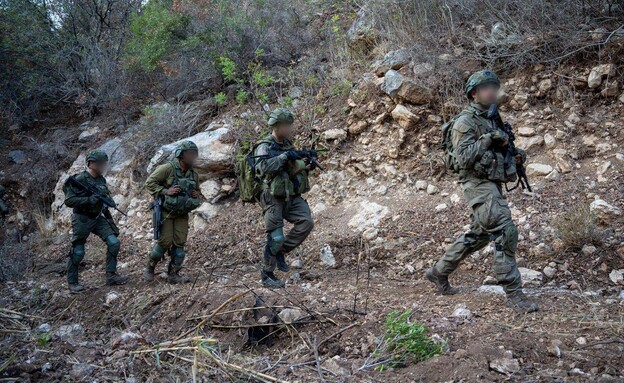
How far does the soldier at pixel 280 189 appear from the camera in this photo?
518 cm

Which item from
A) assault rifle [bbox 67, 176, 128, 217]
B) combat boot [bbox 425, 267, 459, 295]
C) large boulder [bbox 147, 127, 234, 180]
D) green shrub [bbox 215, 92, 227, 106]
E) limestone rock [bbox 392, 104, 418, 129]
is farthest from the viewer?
green shrub [bbox 215, 92, 227, 106]

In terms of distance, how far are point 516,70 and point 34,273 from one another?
23.8 feet

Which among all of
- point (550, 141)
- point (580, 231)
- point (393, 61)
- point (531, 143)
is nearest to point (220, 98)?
point (393, 61)

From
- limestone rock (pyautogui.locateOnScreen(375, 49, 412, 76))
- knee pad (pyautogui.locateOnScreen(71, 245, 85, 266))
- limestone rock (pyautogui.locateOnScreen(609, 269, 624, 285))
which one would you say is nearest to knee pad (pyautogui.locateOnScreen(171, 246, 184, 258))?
knee pad (pyautogui.locateOnScreen(71, 245, 85, 266))

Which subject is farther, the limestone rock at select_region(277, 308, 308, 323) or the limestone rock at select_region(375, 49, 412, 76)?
the limestone rock at select_region(375, 49, 412, 76)

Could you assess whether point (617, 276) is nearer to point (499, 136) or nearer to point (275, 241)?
point (499, 136)

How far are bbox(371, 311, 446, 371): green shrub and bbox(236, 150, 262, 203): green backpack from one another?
7.97 ft

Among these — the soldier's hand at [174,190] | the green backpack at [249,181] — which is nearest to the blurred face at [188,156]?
the soldier's hand at [174,190]

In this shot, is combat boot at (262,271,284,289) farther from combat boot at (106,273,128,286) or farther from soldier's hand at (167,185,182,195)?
combat boot at (106,273,128,286)

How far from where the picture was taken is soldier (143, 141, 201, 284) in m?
5.84

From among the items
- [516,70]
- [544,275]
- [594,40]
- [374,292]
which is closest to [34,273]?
[374,292]

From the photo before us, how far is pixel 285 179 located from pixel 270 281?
1.04 meters

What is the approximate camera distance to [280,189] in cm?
521

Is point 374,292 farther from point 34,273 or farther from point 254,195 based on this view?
point 34,273
